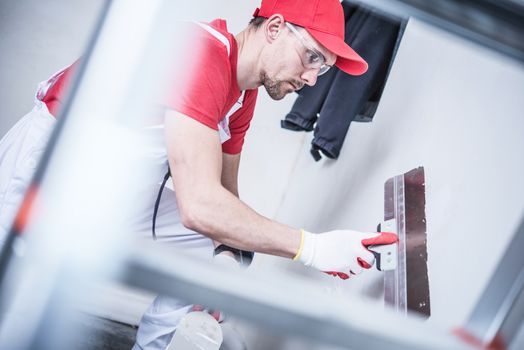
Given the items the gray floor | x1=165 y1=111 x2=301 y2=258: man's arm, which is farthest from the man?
the gray floor

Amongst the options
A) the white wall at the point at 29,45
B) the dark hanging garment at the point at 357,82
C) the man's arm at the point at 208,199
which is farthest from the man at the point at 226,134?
the white wall at the point at 29,45

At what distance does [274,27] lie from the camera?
4.52ft

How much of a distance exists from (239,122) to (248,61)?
1.04 feet

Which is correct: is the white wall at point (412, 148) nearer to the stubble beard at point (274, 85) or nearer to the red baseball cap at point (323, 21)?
the red baseball cap at point (323, 21)

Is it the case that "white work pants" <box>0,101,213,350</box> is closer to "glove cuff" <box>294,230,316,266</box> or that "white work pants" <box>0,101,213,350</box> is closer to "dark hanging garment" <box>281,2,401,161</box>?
"glove cuff" <box>294,230,316,266</box>

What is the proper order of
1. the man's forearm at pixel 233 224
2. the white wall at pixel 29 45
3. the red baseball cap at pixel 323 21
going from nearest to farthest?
the man's forearm at pixel 233 224
the red baseball cap at pixel 323 21
the white wall at pixel 29 45

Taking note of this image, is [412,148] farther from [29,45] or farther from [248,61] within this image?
[29,45]

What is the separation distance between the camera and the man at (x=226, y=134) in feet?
3.60

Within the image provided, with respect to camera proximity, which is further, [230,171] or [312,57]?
[230,171]

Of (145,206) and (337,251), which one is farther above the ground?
(337,251)

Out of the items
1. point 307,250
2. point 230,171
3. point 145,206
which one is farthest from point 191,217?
point 230,171

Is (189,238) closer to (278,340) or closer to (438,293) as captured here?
(278,340)

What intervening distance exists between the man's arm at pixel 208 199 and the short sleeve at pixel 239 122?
52 cm

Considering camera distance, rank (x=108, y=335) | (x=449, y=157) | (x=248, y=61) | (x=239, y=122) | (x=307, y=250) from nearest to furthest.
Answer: (x=449, y=157) → (x=307, y=250) → (x=248, y=61) → (x=239, y=122) → (x=108, y=335)
